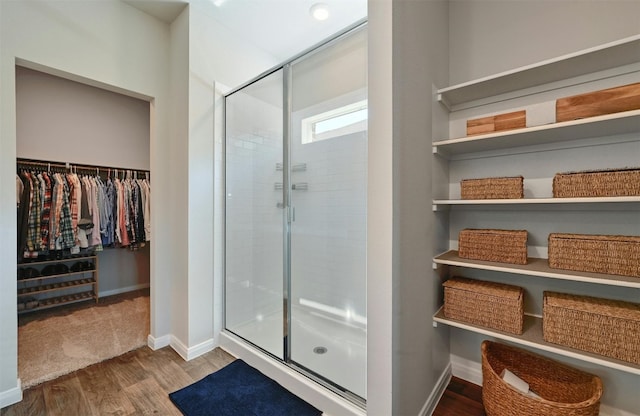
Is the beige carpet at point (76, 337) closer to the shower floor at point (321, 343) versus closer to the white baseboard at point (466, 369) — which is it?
the shower floor at point (321, 343)

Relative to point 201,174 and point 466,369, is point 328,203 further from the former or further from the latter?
point 466,369

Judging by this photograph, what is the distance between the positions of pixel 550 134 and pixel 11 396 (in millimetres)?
3343

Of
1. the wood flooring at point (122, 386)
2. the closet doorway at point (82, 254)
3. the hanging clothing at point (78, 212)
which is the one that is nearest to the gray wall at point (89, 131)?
the closet doorway at point (82, 254)

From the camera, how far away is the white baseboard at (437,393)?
4.74ft

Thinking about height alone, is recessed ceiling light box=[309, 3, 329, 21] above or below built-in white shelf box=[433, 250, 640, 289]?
above

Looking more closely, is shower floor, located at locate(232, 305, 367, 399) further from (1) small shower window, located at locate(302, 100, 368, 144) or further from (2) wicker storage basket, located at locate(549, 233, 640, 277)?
(1) small shower window, located at locate(302, 100, 368, 144)

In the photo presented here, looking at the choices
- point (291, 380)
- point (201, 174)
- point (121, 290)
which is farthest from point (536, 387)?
point (121, 290)

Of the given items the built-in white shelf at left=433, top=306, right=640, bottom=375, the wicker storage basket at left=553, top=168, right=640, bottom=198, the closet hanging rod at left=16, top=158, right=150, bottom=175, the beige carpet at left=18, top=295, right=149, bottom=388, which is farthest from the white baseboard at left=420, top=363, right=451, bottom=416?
the closet hanging rod at left=16, top=158, right=150, bottom=175

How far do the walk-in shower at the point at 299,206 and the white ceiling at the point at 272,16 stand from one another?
493 mm

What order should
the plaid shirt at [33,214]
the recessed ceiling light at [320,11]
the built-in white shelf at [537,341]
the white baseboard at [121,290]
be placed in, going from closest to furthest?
the built-in white shelf at [537,341], the recessed ceiling light at [320,11], the plaid shirt at [33,214], the white baseboard at [121,290]

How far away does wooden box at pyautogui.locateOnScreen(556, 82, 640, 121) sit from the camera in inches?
43.5

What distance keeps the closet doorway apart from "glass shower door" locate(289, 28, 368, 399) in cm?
155

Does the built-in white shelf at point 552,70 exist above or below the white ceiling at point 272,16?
below

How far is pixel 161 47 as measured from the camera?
2314mm
